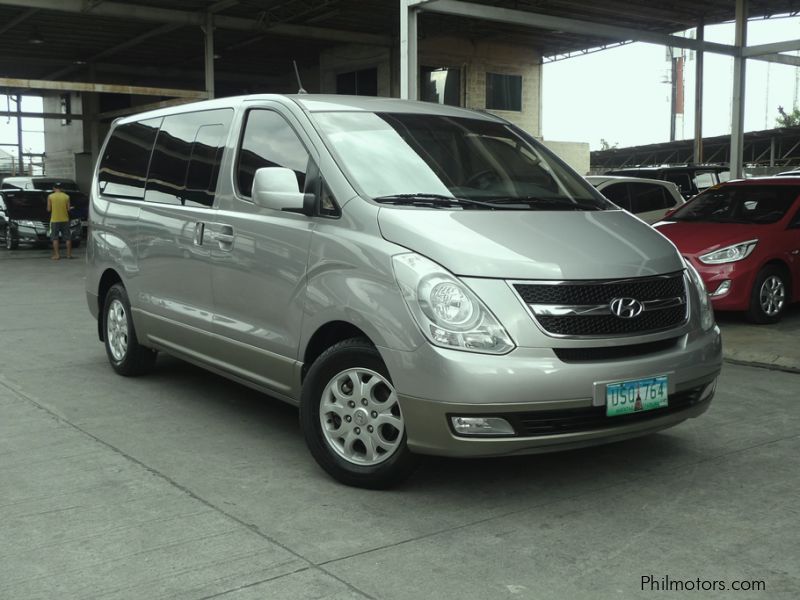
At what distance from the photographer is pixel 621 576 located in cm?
331

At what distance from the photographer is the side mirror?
4.57 meters

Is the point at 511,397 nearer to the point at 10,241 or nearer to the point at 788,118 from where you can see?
the point at 10,241

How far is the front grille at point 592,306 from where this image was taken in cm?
392

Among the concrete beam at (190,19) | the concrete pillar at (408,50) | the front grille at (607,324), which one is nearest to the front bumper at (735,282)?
the concrete pillar at (408,50)

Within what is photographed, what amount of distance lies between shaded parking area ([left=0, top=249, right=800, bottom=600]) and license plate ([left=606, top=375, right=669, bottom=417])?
453mm

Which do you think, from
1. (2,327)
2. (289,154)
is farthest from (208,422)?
(2,327)

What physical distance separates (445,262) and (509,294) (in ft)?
1.05

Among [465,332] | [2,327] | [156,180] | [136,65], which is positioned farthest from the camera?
[136,65]

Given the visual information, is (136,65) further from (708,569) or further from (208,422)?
(708,569)

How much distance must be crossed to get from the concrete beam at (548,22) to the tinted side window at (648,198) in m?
2.43

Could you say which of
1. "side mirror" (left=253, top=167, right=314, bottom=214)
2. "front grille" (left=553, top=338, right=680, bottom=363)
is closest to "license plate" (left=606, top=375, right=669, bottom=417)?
"front grille" (left=553, top=338, right=680, bottom=363)

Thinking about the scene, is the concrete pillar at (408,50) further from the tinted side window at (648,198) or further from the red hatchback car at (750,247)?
the tinted side window at (648,198)

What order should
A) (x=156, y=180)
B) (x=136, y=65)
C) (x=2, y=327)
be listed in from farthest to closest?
(x=136, y=65), (x=2, y=327), (x=156, y=180)

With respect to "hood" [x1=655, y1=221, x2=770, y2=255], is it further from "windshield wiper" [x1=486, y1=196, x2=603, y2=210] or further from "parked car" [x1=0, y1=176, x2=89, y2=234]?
"parked car" [x1=0, y1=176, x2=89, y2=234]
